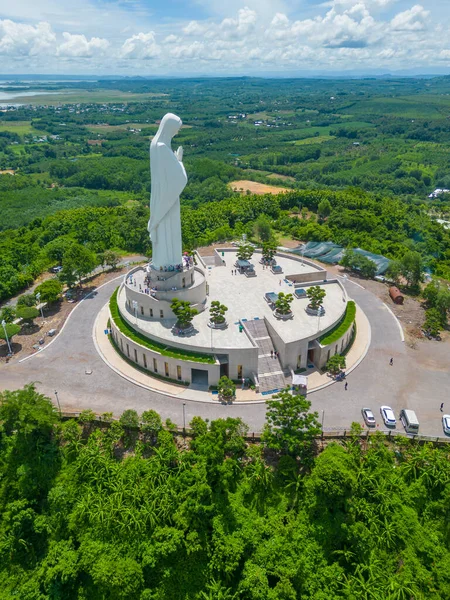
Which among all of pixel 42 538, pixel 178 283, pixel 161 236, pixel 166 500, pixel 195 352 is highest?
pixel 161 236

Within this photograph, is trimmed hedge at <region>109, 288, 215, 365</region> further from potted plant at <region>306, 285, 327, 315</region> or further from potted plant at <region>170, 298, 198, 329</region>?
potted plant at <region>306, 285, 327, 315</region>

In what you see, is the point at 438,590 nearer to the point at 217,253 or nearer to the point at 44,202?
the point at 217,253

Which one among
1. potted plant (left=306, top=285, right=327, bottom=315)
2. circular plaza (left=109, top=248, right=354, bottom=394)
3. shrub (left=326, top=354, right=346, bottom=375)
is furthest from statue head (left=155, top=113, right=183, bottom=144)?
shrub (left=326, top=354, right=346, bottom=375)

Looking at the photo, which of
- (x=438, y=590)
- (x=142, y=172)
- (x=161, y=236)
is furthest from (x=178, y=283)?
(x=142, y=172)

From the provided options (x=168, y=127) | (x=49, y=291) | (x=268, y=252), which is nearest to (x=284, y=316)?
(x=268, y=252)

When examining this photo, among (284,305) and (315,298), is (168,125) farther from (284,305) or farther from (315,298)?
(315,298)

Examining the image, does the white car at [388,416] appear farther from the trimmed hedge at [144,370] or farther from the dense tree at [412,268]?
the dense tree at [412,268]

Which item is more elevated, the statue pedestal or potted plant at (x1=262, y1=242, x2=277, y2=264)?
the statue pedestal

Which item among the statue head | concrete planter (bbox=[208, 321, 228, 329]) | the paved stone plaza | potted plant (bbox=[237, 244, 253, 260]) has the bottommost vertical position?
the paved stone plaza

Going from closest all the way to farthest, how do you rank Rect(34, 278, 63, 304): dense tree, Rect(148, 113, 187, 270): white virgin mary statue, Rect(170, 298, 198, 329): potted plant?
Rect(148, 113, 187, 270): white virgin mary statue, Rect(170, 298, 198, 329): potted plant, Rect(34, 278, 63, 304): dense tree
